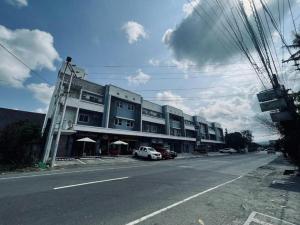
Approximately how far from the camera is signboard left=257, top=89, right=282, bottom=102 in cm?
1061

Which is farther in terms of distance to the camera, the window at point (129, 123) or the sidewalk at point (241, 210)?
the window at point (129, 123)

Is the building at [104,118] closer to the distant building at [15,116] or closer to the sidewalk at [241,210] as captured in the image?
the distant building at [15,116]

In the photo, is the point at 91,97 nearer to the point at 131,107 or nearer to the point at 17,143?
the point at 131,107

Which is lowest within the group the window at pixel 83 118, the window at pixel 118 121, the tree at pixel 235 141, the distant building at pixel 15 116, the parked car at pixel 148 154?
the parked car at pixel 148 154

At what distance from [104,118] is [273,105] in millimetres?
24092

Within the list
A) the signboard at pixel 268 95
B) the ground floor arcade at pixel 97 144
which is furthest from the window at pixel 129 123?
the signboard at pixel 268 95

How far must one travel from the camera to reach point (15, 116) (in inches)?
943

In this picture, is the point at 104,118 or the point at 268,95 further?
the point at 104,118

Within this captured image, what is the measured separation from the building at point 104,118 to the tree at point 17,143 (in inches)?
122

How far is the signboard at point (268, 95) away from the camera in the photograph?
418 inches

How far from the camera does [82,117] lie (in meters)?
28.2

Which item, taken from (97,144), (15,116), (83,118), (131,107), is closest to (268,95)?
(97,144)

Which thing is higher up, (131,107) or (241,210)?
(131,107)

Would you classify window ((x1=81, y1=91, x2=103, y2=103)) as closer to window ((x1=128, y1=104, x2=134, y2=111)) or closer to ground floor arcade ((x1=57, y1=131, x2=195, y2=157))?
ground floor arcade ((x1=57, y1=131, x2=195, y2=157))
